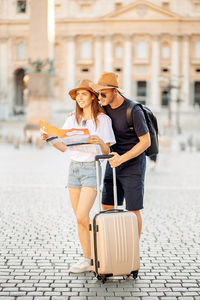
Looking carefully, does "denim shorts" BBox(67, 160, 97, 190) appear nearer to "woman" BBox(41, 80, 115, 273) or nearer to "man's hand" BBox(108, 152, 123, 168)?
"woman" BBox(41, 80, 115, 273)

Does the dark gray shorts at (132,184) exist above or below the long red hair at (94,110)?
below

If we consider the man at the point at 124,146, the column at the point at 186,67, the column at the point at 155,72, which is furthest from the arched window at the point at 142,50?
the man at the point at 124,146

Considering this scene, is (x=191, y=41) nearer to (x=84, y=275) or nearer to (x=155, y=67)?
(x=155, y=67)

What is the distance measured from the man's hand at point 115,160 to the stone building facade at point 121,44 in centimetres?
6621

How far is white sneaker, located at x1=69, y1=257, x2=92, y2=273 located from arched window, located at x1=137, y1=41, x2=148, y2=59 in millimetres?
69387

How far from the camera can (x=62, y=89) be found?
7300 centimetres

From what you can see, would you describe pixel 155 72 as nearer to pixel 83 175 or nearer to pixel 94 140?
pixel 83 175

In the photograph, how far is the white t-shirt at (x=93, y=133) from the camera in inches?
187

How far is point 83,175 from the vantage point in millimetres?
4844

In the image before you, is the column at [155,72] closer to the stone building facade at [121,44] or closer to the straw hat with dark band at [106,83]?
the stone building facade at [121,44]

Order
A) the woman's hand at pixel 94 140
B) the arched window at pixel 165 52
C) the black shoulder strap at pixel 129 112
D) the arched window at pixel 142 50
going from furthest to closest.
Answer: the arched window at pixel 165 52 < the arched window at pixel 142 50 < the black shoulder strap at pixel 129 112 < the woman's hand at pixel 94 140

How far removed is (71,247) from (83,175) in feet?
4.31

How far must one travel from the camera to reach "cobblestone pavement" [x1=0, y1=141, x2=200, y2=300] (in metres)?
4.40

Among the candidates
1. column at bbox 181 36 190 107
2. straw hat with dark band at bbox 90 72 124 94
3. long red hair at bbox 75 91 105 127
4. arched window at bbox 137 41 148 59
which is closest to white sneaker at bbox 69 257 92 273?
long red hair at bbox 75 91 105 127
